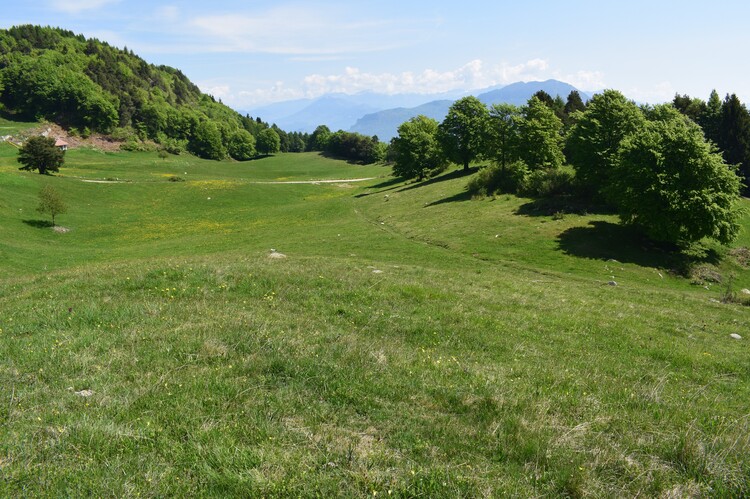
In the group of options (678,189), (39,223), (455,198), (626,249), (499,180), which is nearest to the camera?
(678,189)

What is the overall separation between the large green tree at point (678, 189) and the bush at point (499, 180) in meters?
21.9

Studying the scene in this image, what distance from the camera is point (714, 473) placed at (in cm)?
633

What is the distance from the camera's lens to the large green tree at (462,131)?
3442 inches

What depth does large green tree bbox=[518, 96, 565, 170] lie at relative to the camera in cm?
6994

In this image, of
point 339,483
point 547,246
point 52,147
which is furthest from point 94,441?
point 52,147

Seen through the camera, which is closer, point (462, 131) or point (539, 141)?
point (539, 141)

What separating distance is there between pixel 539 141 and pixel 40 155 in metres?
96.2

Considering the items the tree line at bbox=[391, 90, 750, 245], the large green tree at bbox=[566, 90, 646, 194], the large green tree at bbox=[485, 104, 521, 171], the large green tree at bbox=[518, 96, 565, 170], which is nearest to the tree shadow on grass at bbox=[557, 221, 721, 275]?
the tree line at bbox=[391, 90, 750, 245]

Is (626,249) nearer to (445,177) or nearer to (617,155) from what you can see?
(617,155)

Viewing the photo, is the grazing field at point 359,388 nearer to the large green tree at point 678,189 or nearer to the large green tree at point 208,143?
the large green tree at point 678,189

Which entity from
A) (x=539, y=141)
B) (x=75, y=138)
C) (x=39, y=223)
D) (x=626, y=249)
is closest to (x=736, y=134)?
(x=539, y=141)

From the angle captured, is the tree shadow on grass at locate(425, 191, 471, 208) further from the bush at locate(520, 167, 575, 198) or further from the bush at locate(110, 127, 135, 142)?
the bush at locate(110, 127, 135, 142)

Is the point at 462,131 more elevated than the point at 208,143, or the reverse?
the point at 208,143

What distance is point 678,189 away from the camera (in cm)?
4266
